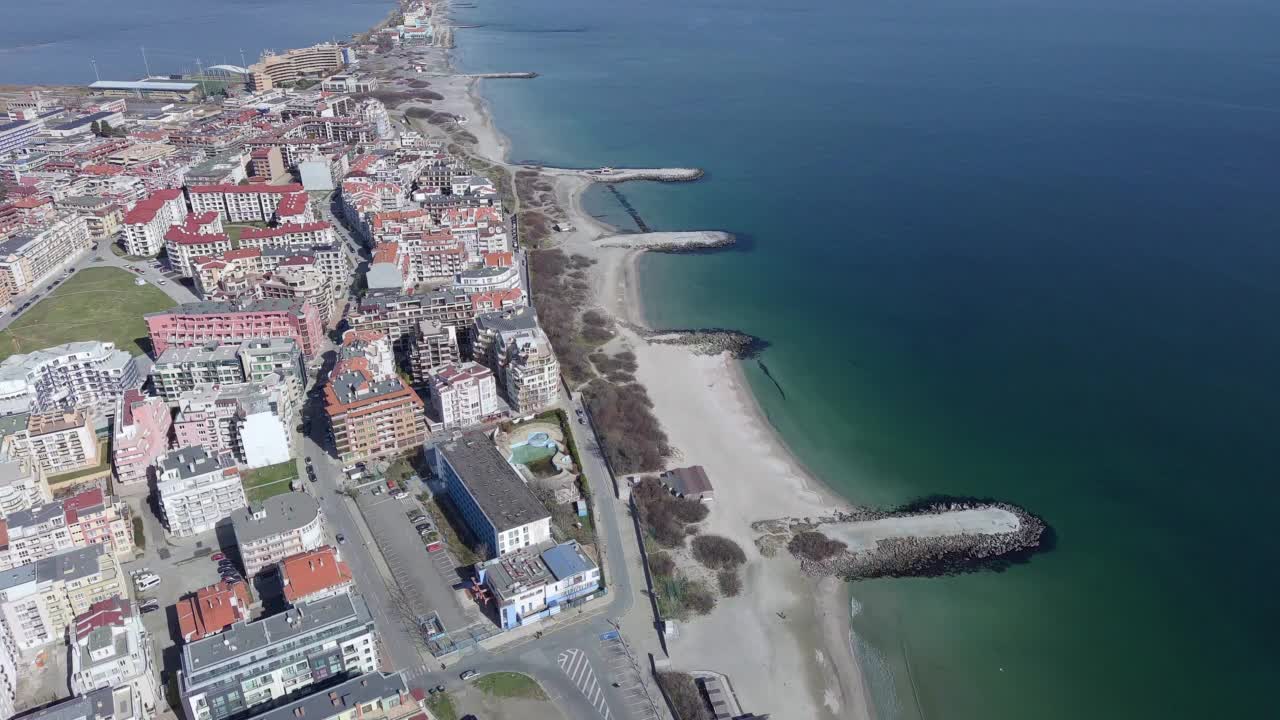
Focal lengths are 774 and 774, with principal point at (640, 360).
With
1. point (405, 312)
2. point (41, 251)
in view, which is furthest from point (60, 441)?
point (41, 251)

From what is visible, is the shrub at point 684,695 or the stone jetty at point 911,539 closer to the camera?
the shrub at point 684,695

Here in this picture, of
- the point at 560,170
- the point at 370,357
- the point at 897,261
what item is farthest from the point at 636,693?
the point at 560,170

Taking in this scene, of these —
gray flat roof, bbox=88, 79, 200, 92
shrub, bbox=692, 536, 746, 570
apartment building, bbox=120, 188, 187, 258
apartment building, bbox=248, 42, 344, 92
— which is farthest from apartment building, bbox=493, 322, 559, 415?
gray flat roof, bbox=88, 79, 200, 92

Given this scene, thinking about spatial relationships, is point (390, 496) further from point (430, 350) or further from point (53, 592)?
point (53, 592)

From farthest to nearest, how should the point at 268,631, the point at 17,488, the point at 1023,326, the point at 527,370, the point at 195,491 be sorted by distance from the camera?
the point at 1023,326, the point at 527,370, the point at 195,491, the point at 17,488, the point at 268,631

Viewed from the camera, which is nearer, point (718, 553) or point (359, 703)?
point (359, 703)

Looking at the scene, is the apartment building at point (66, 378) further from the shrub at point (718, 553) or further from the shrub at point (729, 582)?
the shrub at point (729, 582)

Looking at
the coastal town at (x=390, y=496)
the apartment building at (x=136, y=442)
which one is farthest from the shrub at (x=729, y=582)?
the apartment building at (x=136, y=442)
